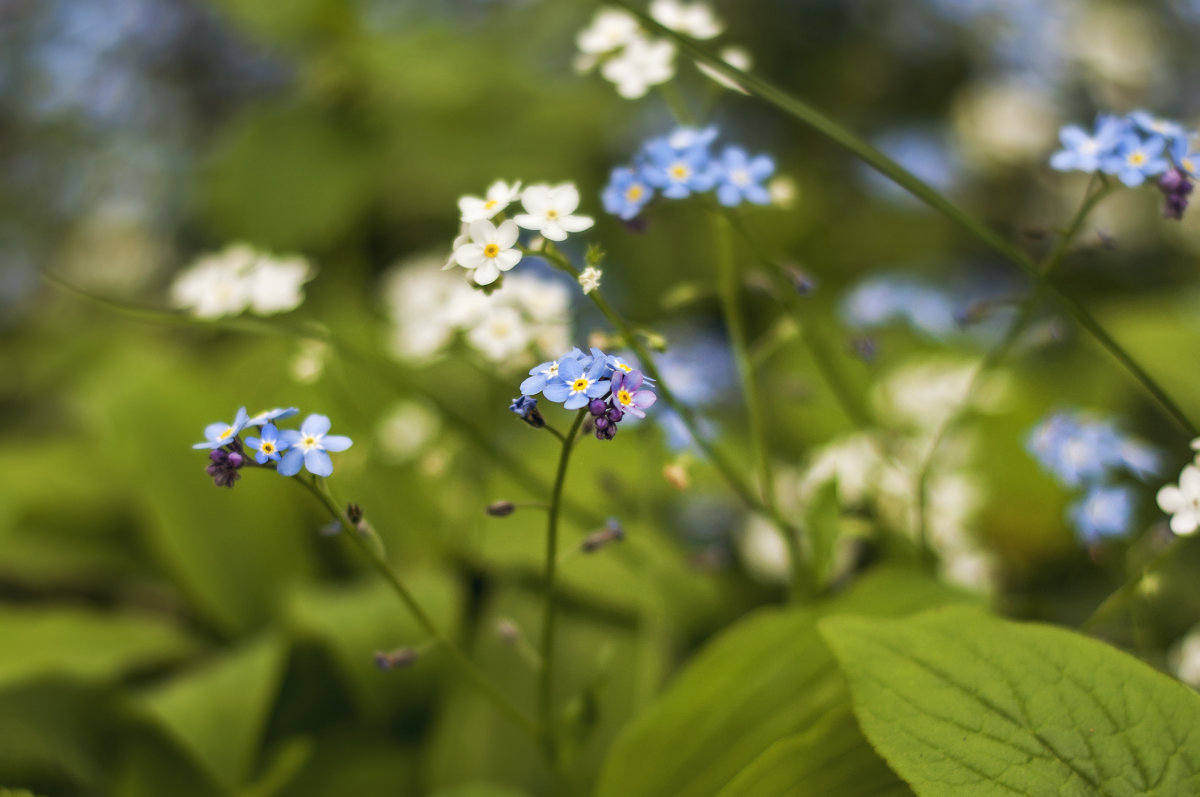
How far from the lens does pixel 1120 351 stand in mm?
1437

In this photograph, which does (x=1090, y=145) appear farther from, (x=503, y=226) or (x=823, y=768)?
(x=823, y=768)

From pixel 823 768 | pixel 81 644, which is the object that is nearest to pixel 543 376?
pixel 823 768

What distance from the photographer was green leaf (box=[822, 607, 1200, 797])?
126cm

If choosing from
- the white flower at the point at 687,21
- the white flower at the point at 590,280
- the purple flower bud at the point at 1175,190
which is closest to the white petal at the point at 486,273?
the white flower at the point at 590,280

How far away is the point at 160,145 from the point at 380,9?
4.30ft

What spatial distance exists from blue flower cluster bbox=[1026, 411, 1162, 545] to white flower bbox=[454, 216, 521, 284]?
3.78 ft

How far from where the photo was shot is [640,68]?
1.71 meters

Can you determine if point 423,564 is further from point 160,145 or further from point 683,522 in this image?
point 160,145

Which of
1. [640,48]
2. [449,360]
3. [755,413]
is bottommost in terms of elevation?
[755,413]

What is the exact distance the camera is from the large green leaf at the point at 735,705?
1.68 m

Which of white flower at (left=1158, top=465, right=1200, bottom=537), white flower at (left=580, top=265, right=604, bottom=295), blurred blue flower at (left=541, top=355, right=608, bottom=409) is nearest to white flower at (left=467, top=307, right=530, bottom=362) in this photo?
white flower at (left=580, top=265, right=604, bottom=295)

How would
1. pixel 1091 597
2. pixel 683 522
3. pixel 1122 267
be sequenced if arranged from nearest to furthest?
1. pixel 1091 597
2. pixel 683 522
3. pixel 1122 267

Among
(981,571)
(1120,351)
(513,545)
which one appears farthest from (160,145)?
(1120,351)

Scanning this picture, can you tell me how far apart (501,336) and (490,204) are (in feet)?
1.77
